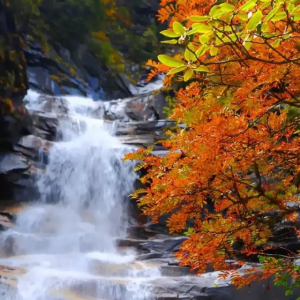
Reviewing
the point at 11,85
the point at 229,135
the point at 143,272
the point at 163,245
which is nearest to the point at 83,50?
the point at 11,85

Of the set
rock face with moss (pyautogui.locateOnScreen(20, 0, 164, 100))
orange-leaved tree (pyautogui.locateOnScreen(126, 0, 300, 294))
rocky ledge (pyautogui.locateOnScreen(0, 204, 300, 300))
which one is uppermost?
rock face with moss (pyautogui.locateOnScreen(20, 0, 164, 100))

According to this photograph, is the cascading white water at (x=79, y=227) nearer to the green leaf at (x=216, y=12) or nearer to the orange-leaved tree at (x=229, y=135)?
the orange-leaved tree at (x=229, y=135)

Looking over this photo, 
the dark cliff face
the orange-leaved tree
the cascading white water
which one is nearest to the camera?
Result: the orange-leaved tree

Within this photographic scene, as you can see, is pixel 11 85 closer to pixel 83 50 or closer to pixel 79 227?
pixel 79 227

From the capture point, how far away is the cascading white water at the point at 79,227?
7.83 metres

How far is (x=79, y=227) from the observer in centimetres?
1188

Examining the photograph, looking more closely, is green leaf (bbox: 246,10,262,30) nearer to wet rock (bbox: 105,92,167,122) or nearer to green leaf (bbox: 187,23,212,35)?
green leaf (bbox: 187,23,212,35)

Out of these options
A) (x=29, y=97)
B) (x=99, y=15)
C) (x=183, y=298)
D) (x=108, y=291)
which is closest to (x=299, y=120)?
(x=183, y=298)

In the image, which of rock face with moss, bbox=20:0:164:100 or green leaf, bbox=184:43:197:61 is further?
rock face with moss, bbox=20:0:164:100

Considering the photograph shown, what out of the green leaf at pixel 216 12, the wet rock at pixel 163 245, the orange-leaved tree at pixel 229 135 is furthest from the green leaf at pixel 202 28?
the wet rock at pixel 163 245

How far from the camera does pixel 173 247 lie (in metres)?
10.3

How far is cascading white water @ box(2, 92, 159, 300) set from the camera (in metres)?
7.83

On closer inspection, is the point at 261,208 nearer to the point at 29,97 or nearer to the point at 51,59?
the point at 29,97

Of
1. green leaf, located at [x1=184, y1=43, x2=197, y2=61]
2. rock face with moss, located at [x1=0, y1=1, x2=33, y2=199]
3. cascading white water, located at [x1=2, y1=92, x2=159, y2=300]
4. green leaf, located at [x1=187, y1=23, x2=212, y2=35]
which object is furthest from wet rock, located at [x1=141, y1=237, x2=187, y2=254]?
green leaf, located at [x1=187, y1=23, x2=212, y2=35]
